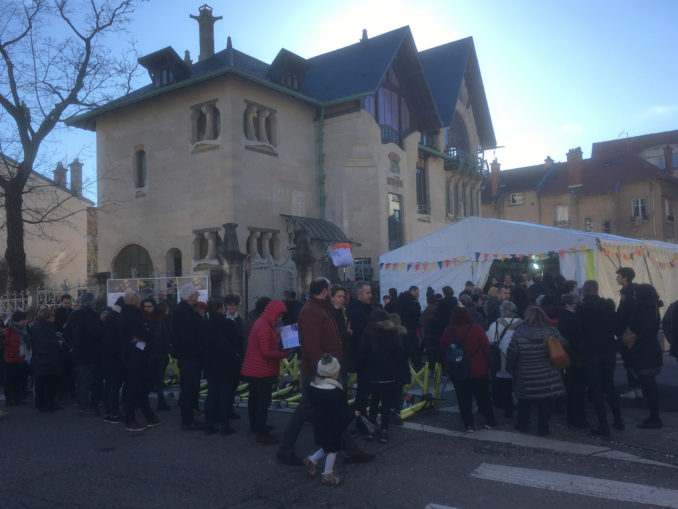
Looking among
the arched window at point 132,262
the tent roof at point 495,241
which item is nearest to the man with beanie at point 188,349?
the tent roof at point 495,241

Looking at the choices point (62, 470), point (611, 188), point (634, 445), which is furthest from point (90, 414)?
point (611, 188)

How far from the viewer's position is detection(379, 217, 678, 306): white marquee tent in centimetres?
1357

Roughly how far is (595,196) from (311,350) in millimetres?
42844

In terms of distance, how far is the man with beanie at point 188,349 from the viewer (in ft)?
25.0

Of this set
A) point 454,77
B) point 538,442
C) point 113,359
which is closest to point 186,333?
point 113,359

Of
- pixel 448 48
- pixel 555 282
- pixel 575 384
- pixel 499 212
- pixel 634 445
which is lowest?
pixel 634 445

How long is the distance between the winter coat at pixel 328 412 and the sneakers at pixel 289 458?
25.0 inches

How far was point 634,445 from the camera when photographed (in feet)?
21.6

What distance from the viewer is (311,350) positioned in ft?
19.5

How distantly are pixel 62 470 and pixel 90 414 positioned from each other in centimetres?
317

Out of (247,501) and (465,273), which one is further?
(465,273)

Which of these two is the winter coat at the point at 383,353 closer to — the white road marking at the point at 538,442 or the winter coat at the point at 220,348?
the white road marking at the point at 538,442

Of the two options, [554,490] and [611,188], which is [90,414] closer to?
[554,490]

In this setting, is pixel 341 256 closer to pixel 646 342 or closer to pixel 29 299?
pixel 29 299
